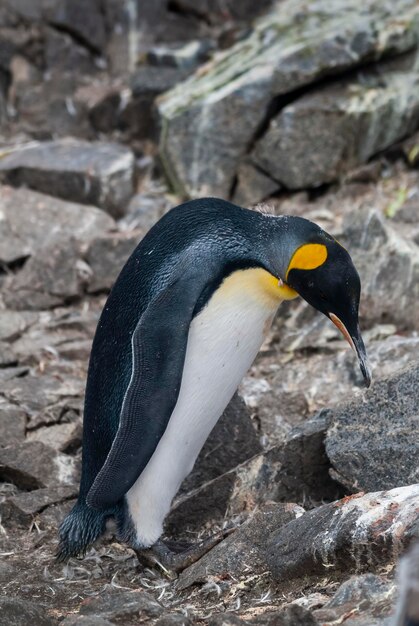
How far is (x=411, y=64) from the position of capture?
7852mm

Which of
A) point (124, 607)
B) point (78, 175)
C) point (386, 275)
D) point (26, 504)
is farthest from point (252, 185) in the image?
point (124, 607)

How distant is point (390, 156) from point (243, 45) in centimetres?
150

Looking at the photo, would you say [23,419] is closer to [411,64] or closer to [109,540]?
[109,540]

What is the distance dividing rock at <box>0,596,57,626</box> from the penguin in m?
0.69

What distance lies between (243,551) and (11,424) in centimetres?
178

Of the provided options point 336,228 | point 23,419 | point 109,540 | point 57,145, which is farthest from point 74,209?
point 109,540

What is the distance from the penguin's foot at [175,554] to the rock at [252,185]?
3.91 m

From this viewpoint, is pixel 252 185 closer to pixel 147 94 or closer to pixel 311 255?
pixel 147 94

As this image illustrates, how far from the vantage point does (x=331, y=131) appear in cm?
751

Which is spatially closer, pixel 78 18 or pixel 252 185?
pixel 252 185

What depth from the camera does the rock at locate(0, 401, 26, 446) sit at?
5066mm

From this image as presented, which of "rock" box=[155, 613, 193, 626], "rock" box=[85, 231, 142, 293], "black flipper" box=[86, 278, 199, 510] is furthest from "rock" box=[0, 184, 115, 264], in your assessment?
"rock" box=[155, 613, 193, 626]

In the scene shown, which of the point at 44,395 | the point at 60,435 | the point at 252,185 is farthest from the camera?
the point at 252,185

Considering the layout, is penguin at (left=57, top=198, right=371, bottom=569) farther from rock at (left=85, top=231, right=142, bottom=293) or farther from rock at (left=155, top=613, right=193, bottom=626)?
rock at (left=85, top=231, right=142, bottom=293)
